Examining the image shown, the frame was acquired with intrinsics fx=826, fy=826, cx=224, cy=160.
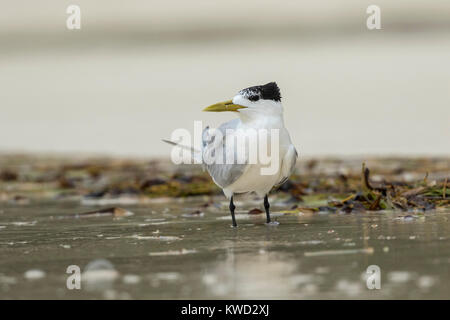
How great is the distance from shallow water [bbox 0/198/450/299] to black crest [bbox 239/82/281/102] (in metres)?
0.79

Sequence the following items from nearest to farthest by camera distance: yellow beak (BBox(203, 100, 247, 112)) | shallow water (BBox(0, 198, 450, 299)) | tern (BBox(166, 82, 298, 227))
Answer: shallow water (BBox(0, 198, 450, 299))
tern (BBox(166, 82, 298, 227))
yellow beak (BBox(203, 100, 247, 112))

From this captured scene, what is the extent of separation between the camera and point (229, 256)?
12.0ft

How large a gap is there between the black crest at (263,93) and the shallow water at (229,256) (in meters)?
0.79

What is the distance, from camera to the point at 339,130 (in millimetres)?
10672

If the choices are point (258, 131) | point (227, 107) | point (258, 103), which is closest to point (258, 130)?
point (258, 131)

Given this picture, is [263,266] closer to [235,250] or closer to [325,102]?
[235,250]

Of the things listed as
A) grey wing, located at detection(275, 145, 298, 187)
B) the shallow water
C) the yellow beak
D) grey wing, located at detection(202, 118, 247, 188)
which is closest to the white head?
the yellow beak

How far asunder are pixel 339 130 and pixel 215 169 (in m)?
5.49

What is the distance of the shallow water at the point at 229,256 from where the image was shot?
2.92 m

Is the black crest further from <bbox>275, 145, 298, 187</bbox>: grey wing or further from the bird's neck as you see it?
<bbox>275, 145, 298, 187</bbox>: grey wing

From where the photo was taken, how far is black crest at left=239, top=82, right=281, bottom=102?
520 cm

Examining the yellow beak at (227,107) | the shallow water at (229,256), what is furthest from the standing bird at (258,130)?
the shallow water at (229,256)

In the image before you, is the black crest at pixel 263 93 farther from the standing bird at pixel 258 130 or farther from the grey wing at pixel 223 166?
the grey wing at pixel 223 166
